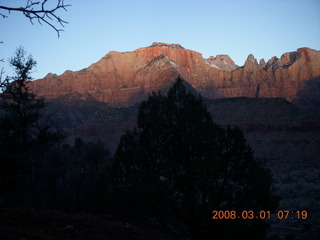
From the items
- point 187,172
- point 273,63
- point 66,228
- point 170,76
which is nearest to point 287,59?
point 273,63

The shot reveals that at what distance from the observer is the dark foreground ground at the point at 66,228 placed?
5827 millimetres

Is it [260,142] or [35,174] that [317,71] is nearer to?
[260,142]

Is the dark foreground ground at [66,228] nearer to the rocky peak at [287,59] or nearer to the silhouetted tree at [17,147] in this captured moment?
the silhouetted tree at [17,147]

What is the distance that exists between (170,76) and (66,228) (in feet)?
353

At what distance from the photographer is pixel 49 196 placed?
40.3 feet

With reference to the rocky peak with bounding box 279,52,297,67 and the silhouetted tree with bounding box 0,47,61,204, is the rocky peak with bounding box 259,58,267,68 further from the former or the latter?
the silhouetted tree with bounding box 0,47,61,204

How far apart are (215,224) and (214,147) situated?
2479 mm

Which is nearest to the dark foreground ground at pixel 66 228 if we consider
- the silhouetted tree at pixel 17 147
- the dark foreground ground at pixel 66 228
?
the dark foreground ground at pixel 66 228

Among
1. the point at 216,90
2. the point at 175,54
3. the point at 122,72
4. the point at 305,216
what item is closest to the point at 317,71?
the point at 216,90

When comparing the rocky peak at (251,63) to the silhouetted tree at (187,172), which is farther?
the rocky peak at (251,63)

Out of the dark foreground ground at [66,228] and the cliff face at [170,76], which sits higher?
the cliff face at [170,76]

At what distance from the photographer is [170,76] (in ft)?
369

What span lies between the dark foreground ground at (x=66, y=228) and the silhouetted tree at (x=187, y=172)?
51.3 inches

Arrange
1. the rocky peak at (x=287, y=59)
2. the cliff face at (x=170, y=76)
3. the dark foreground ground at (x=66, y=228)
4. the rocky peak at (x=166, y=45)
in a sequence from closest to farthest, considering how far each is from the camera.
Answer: the dark foreground ground at (x=66, y=228) → the cliff face at (x=170, y=76) → the rocky peak at (x=287, y=59) → the rocky peak at (x=166, y=45)
